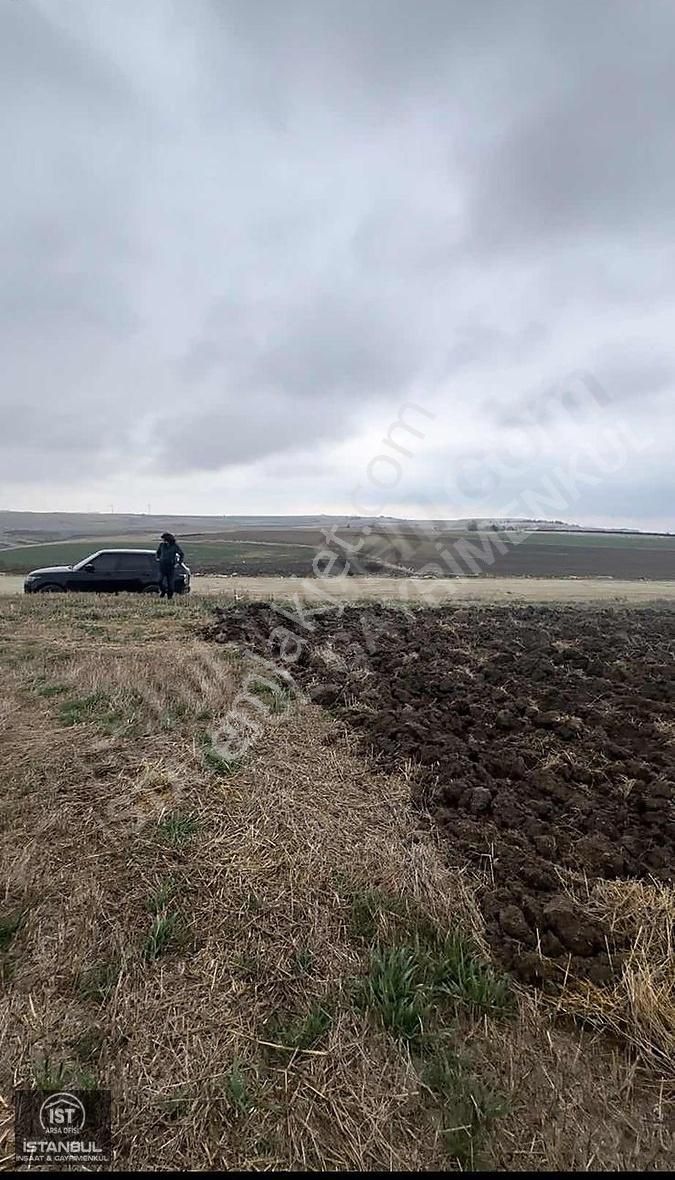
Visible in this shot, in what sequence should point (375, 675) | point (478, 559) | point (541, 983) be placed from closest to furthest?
point (541, 983), point (375, 675), point (478, 559)

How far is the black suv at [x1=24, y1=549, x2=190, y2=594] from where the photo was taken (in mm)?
15961

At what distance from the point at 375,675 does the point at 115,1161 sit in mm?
5636

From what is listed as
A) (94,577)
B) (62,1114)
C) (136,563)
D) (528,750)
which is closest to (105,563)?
(94,577)

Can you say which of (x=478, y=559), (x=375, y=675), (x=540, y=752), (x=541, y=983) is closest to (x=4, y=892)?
(x=541, y=983)

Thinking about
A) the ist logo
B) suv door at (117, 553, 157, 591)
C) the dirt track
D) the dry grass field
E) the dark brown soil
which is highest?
suv door at (117, 553, 157, 591)

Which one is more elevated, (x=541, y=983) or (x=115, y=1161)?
(x=541, y=983)

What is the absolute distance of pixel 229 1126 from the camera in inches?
86.3

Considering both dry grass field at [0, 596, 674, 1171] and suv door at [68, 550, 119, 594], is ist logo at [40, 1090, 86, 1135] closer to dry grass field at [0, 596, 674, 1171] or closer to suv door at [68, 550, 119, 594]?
dry grass field at [0, 596, 674, 1171]

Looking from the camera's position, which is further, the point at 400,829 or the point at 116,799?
the point at 116,799

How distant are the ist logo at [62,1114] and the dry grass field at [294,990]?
0.06m

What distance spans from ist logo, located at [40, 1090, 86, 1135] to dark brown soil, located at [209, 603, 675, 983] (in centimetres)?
183

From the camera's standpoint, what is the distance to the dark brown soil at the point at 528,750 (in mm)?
3221

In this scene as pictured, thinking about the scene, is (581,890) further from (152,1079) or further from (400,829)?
(152,1079)

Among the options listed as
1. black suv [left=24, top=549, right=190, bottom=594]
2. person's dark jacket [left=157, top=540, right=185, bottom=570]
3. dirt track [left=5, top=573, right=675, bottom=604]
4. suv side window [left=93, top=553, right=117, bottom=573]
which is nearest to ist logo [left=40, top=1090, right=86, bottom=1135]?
person's dark jacket [left=157, top=540, right=185, bottom=570]
